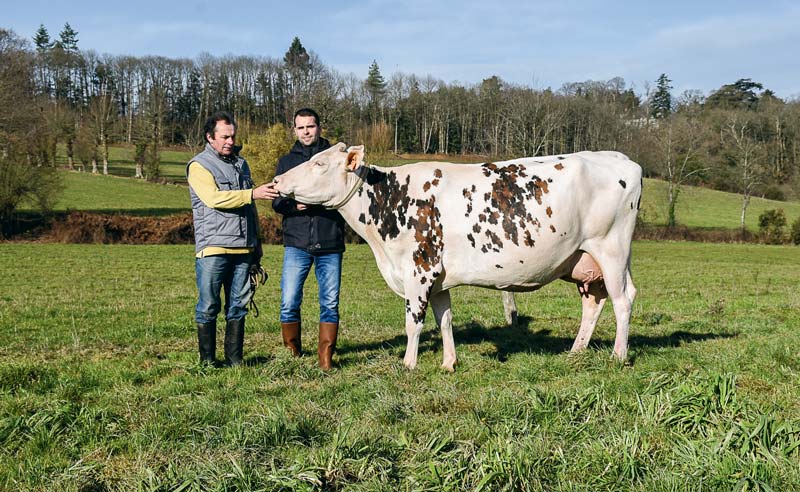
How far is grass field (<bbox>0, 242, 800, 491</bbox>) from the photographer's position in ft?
12.2

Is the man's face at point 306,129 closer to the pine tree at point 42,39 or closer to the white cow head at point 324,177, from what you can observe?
the white cow head at point 324,177

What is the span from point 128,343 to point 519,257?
566 centimetres

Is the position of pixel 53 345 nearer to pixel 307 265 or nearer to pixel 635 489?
pixel 307 265

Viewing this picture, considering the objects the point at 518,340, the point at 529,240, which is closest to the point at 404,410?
the point at 529,240

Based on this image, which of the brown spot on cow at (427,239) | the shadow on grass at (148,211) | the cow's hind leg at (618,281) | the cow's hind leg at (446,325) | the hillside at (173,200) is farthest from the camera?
the hillside at (173,200)

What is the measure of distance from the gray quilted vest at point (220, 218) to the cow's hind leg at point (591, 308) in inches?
161

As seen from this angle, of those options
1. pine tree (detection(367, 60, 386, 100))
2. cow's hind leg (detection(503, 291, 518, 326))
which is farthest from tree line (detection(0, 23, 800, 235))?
cow's hind leg (detection(503, 291, 518, 326))

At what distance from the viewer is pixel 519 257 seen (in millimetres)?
6922

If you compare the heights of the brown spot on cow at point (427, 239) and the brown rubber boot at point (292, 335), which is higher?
the brown spot on cow at point (427, 239)

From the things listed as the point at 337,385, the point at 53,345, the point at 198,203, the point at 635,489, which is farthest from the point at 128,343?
the point at 635,489

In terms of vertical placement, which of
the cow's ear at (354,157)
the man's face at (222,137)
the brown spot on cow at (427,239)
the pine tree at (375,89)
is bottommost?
the brown spot on cow at (427,239)

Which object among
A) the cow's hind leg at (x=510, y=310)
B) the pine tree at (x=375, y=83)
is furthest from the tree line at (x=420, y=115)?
the cow's hind leg at (x=510, y=310)

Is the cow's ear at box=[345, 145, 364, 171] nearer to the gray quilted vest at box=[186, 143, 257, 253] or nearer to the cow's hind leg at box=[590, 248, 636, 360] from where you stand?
the gray quilted vest at box=[186, 143, 257, 253]

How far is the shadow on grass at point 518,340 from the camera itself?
327 inches
